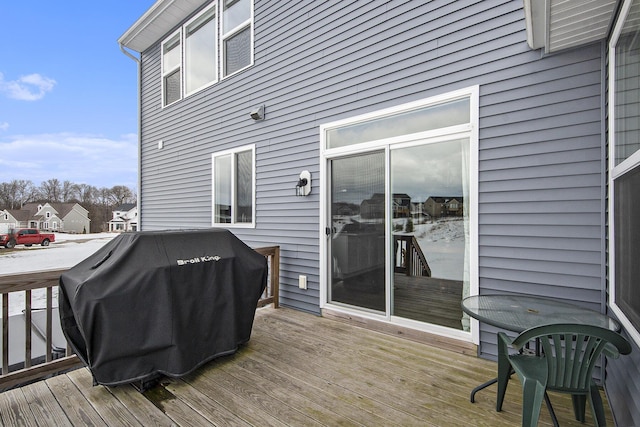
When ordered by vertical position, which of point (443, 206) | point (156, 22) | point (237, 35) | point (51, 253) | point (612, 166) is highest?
point (156, 22)

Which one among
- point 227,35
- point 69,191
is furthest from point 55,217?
point 227,35

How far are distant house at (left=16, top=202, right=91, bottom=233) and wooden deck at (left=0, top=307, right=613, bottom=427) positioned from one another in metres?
13.3

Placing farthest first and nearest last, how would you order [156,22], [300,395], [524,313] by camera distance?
1. [156,22]
2. [300,395]
3. [524,313]

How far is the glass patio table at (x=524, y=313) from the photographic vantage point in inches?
66.7

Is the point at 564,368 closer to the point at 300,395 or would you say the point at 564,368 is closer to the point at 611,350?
the point at 611,350

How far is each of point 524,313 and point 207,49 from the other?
20.2 feet

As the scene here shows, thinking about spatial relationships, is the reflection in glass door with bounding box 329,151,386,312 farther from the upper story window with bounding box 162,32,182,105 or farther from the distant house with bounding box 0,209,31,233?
→ the distant house with bounding box 0,209,31,233

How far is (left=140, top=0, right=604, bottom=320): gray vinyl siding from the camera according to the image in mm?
2234

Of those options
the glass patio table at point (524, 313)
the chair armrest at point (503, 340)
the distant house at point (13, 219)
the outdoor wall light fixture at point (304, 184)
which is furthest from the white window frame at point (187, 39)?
the distant house at point (13, 219)

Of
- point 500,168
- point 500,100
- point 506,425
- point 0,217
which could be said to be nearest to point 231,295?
point 506,425

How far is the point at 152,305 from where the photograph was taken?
2.17m

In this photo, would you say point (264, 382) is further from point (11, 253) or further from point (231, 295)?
point (11, 253)

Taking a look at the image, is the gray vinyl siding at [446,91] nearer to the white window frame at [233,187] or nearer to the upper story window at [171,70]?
the white window frame at [233,187]

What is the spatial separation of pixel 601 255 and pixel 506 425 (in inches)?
53.2
